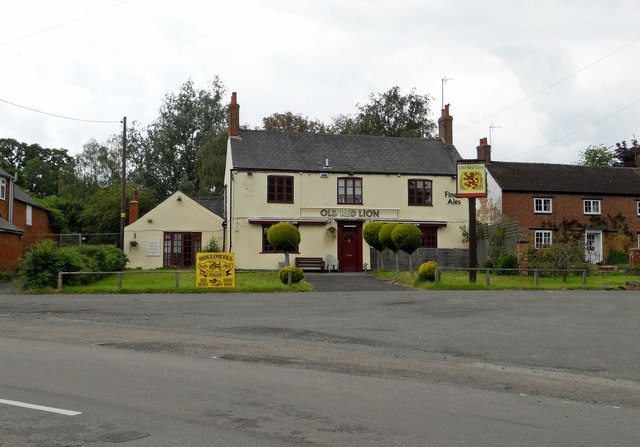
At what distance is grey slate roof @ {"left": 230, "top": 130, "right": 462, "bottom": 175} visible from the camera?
38.3 meters

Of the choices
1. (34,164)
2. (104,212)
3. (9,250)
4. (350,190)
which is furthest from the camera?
(34,164)

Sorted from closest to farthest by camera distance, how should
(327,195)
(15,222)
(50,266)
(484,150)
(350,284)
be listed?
(50,266) < (350,284) < (327,195) < (484,150) < (15,222)

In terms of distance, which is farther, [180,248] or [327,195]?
[180,248]

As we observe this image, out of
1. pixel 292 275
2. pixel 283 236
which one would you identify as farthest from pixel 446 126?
pixel 292 275

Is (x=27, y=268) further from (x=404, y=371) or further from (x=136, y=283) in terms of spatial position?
(x=404, y=371)

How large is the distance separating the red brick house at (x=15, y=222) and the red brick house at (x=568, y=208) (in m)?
28.4

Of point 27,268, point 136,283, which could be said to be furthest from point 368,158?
point 27,268

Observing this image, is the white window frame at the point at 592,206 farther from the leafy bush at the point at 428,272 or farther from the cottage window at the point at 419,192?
the leafy bush at the point at 428,272

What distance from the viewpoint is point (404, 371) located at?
9.82m

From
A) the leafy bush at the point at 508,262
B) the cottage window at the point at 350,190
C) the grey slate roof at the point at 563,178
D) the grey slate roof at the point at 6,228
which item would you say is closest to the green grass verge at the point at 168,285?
the cottage window at the point at 350,190

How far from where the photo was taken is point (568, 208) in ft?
135

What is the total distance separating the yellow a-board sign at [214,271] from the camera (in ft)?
81.0

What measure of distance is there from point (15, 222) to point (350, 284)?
27.9 m

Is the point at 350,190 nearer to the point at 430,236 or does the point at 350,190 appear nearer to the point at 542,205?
the point at 430,236
